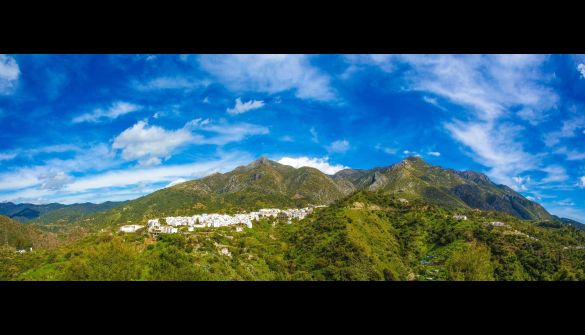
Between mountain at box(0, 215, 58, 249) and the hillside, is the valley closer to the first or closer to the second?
mountain at box(0, 215, 58, 249)

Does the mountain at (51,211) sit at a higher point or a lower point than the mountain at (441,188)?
lower

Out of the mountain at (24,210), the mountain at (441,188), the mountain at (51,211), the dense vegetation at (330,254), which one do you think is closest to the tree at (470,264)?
the dense vegetation at (330,254)

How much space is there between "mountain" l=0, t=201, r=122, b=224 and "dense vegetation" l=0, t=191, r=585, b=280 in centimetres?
9427

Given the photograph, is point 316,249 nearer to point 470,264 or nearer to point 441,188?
point 470,264

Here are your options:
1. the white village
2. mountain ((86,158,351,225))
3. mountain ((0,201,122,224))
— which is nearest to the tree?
the white village

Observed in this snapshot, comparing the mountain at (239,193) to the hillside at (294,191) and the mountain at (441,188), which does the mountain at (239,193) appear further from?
the mountain at (441,188)

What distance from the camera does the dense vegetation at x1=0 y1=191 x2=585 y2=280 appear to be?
23406mm

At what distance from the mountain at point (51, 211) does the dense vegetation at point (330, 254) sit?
94.3 m

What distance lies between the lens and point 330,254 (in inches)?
1255

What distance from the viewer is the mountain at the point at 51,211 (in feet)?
384

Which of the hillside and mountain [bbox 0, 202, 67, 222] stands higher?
the hillside
